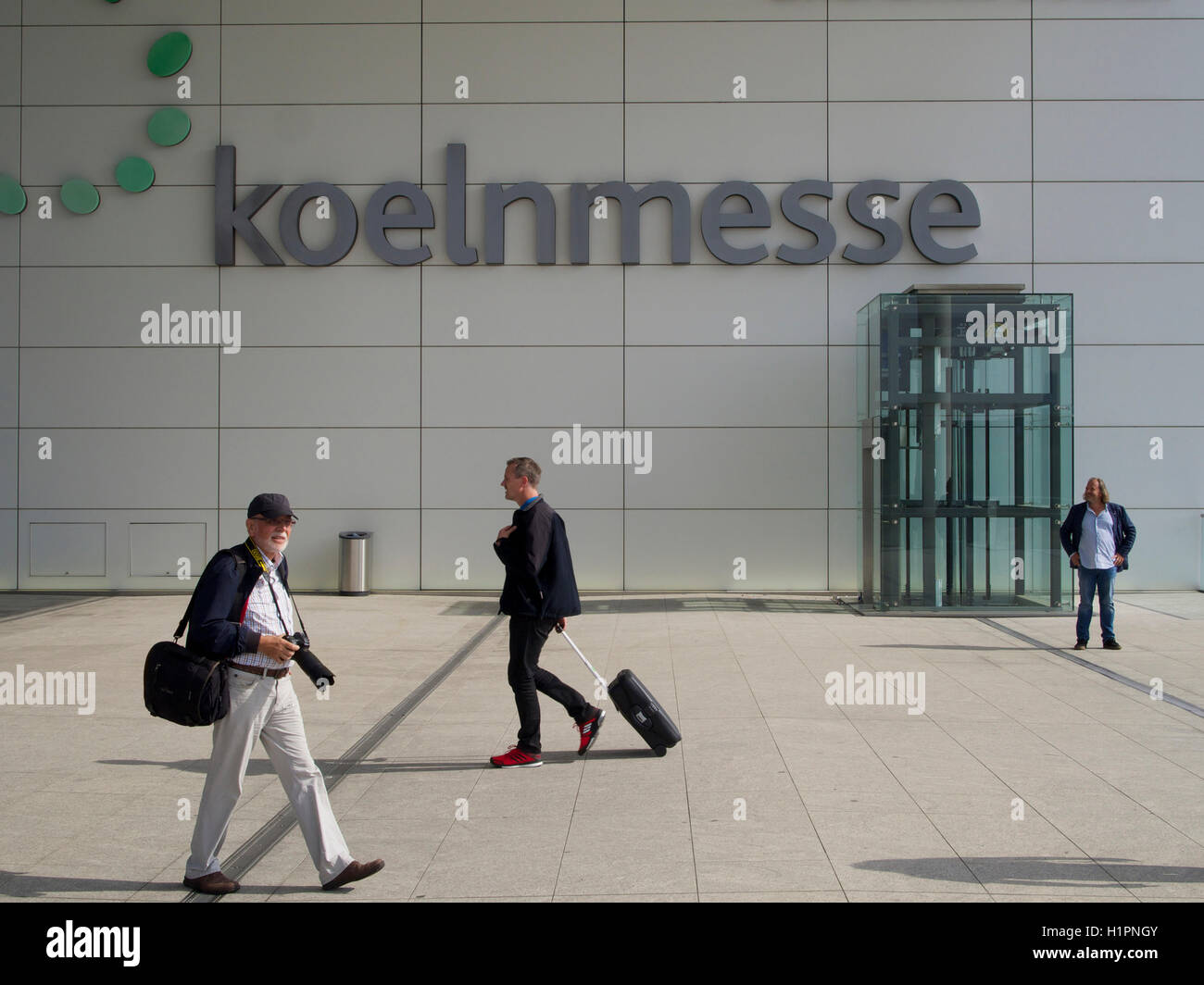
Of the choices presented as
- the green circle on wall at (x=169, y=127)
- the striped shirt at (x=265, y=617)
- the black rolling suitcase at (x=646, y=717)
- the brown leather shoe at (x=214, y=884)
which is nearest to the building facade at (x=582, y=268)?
the green circle on wall at (x=169, y=127)

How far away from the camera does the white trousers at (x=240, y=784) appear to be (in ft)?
15.7

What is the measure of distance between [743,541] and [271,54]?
33.5ft

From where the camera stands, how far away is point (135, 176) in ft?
56.6

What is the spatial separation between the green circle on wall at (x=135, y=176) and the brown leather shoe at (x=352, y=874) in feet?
49.2

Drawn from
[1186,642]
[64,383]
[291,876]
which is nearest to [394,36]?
[64,383]

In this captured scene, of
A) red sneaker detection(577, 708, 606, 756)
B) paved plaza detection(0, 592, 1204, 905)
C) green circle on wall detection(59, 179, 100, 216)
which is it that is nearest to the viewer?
paved plaza detection(0, 592, 1204, 905)

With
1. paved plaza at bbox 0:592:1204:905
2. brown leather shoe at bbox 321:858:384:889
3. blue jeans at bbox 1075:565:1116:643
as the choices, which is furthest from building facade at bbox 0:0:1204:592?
Answer: brown leather shoe at bbox 321:858:384:889

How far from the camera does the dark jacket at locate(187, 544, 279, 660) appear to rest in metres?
4.66

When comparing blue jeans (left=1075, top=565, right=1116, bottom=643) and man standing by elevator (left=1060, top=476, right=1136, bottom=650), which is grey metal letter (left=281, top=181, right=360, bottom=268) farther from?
blue jeans (left=1075, top=565, right=1116, bottom=643)

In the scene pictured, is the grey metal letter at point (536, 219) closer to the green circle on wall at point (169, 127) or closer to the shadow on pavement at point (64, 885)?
the green circle on wall at point (169, 127)

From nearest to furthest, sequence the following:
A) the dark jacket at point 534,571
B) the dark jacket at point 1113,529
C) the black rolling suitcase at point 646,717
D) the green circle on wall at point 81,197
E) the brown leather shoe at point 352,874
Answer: the brown leather shoe at point 352,874 → the dark jacket at point 534,571 → the black rolling suitcase at point 646,717 → the dark jacket at point 1113,529 → the green circle on wall at point 81,197

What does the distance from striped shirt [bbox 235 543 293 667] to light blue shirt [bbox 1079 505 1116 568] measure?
9.33 meters

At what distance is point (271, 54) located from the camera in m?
17.3
